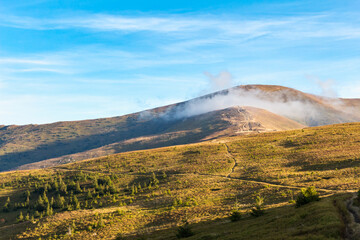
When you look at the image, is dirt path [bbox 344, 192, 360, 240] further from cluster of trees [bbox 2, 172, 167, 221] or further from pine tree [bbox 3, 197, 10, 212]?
pine tree [bbox 3, 197, 10, 212]

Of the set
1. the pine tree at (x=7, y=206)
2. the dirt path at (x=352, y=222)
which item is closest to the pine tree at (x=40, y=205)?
the pine tree at (x=7, y=206)

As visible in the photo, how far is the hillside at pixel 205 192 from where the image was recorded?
3062cm

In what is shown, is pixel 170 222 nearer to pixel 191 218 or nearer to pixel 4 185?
pixel 191 218

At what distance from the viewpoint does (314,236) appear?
2131 cm

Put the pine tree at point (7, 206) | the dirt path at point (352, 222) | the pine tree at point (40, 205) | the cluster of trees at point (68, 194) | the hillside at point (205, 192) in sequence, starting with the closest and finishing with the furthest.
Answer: the dirt path at point (352, 222), the hillside at point (205, 192), the cluster of trees at point (68, 194), the pine tree at point (40, 205), the pine tree at point (7, 206)

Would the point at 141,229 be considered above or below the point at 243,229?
below

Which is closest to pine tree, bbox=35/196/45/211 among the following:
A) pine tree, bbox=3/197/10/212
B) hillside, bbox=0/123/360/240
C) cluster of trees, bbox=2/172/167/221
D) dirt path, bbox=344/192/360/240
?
cluster of trees, bbox=2/172/167/221

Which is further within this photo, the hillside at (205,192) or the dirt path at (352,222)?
→ the hillside at (205,192)

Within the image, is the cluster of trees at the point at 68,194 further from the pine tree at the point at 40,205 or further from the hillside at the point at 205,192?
the hillside at the point at 205,192

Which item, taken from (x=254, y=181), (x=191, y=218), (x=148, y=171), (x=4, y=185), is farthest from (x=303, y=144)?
(x=4, y=185)

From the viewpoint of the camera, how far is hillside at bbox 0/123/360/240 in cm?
3062

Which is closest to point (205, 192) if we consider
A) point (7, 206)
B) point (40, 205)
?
point (40, 205)

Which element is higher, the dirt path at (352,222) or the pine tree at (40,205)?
the dirt path at (352,222)

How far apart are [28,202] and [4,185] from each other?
34.6m
